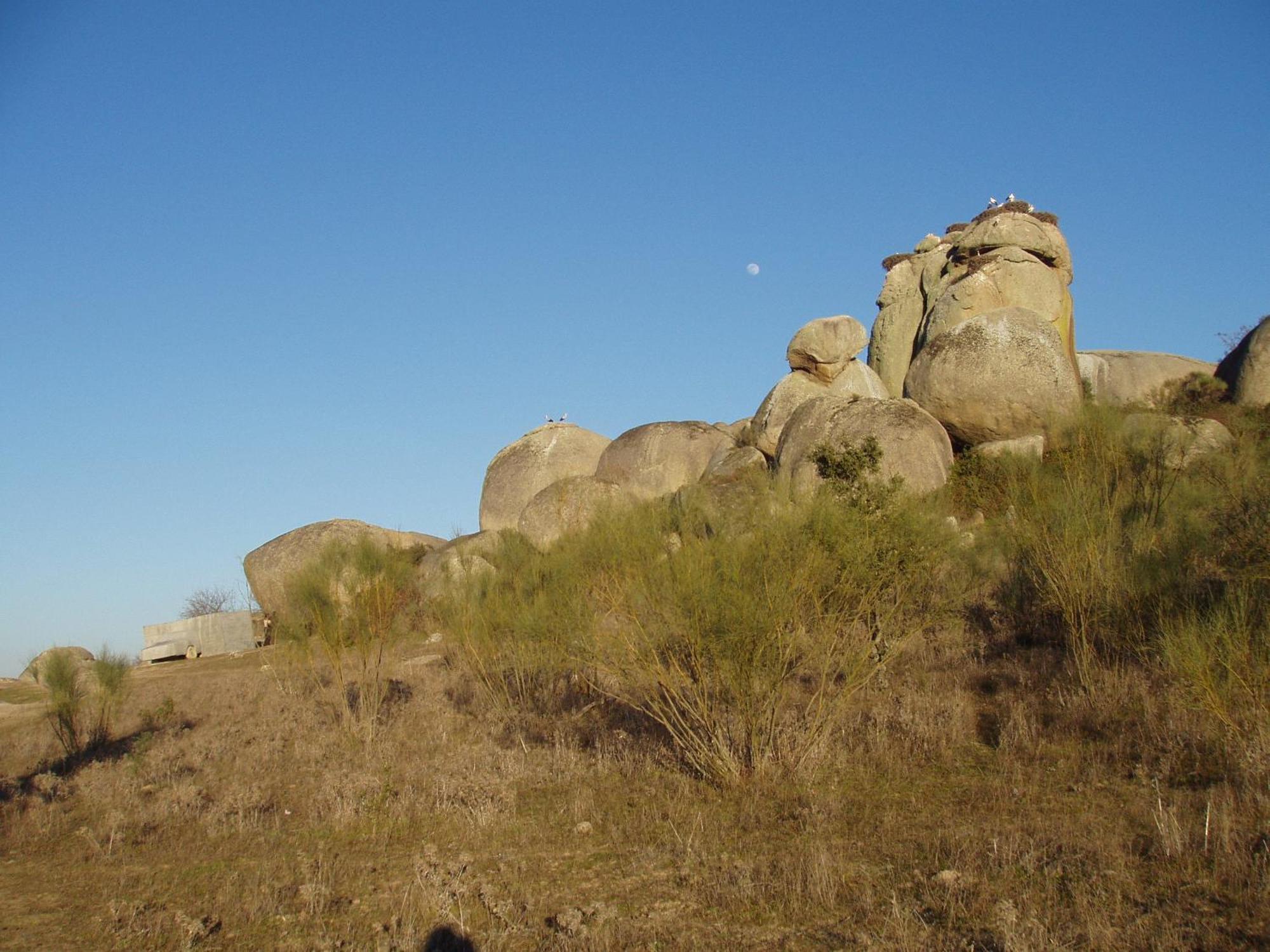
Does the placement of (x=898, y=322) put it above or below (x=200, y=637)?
above

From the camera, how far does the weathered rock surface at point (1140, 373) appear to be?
22156mm

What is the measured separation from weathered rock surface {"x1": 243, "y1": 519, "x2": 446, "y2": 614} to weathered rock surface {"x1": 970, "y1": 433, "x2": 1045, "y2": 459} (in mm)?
11969

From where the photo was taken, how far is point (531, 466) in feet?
73.3

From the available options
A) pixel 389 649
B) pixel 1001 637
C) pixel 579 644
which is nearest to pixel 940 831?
pixel 579 644

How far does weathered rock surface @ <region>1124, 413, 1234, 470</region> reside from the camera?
11.4 metres

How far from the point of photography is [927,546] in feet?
28.7

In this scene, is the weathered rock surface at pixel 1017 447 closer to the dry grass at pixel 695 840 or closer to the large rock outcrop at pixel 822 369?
the large rock outcrop at pixel 822 369

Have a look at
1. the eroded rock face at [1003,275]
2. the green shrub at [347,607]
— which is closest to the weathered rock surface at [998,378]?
the eroded rock face at [1003,275]

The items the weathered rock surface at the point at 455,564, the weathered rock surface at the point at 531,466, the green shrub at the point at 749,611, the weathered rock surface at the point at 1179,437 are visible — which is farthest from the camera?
the weathered rock surface at the point at 531,466

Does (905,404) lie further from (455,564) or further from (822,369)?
(455,564)

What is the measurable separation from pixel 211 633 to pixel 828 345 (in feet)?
48.7

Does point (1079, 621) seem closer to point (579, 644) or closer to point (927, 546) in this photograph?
point (927, 546)

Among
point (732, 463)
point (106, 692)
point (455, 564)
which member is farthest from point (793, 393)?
point (106, 692)

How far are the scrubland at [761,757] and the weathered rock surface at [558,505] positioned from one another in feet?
18.6
